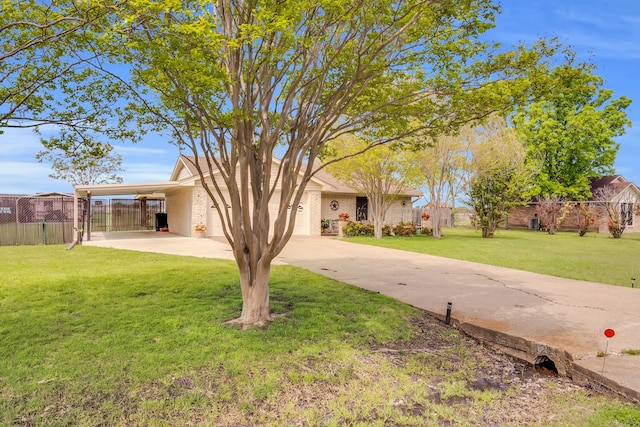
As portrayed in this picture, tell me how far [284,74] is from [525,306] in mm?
4898

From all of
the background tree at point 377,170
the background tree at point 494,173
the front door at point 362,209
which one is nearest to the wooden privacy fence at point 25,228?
the background tree at point 377,170

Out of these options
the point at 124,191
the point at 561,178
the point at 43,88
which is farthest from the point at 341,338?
the point at 561,178

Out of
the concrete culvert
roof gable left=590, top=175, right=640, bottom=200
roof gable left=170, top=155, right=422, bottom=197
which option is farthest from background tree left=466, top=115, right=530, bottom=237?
the concrete culvert

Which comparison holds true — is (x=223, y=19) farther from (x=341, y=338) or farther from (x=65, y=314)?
(x=65, y=314)

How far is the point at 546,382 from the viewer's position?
3805mm

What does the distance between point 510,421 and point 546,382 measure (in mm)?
998

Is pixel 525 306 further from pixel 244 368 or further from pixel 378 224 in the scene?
pixel 378 224

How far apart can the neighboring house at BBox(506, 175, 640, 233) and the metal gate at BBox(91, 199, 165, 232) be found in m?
26.5

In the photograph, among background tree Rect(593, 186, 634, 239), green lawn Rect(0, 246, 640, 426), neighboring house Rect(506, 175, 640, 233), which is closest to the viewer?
green lawn Rect(0, 246, 640, 426)

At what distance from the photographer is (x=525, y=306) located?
5.98 metres

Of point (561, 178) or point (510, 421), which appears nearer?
point (510, 421)

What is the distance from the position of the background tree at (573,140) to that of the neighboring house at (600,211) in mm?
1014

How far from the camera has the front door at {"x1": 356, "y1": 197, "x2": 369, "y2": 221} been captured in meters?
24.8

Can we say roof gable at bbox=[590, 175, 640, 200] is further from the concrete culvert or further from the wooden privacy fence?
the wooden privacy fence
